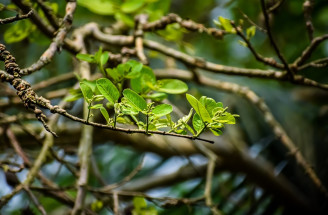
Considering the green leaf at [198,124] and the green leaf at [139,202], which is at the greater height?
the green leaf at [198,124]

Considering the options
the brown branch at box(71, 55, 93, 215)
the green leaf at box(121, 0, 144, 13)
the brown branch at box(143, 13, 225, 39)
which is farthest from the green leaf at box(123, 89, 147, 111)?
the green leaf at box(121, 0, 144, 13)

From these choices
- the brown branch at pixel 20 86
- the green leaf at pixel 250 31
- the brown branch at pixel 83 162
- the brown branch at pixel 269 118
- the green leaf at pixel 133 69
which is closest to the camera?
the brown branch at pixel 20 86

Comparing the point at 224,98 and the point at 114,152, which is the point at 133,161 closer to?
the point at 114,152

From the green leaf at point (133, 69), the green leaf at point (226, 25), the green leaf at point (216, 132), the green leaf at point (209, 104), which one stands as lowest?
the green leaf at point (216, 132)

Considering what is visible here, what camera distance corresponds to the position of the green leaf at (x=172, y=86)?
690 mm

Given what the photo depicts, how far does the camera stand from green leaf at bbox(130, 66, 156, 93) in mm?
651

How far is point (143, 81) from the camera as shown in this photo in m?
0.67

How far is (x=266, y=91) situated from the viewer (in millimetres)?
1706

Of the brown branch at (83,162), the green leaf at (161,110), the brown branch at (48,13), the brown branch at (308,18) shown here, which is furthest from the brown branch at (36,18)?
the brown branch at (308,18)

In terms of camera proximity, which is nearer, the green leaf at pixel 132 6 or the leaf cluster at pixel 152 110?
the leaf cluster at pixel 152 110

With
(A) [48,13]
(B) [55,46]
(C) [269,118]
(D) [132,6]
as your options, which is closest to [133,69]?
(B) [55,46]

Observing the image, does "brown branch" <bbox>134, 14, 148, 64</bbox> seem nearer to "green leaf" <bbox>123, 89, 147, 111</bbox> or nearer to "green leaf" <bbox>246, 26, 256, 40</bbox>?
"green leaf" <bbox>246, 26, 256, 40</bbox>

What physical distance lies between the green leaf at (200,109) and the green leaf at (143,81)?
7.5 inches

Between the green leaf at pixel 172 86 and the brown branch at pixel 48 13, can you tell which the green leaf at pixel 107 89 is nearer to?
the green leaf at pixel 172 86
